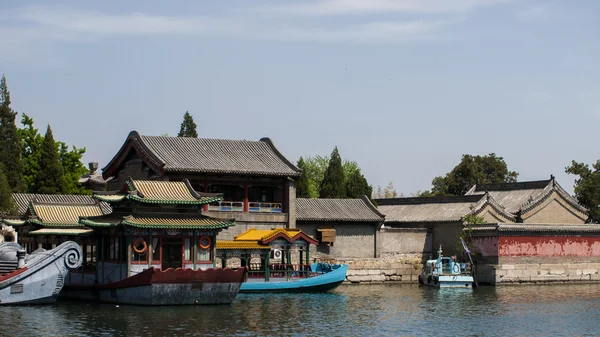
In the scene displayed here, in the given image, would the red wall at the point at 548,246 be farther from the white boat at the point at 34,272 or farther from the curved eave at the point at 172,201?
the white boat at the point at 34,272

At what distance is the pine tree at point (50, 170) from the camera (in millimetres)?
68125

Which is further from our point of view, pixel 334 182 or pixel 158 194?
pixel 334 182

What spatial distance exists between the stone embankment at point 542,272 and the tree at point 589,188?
29.7ft

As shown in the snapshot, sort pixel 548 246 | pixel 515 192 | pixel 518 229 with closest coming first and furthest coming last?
pixel 518 229
pixel 548 246
pixel 515 192

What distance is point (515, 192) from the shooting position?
208 ft

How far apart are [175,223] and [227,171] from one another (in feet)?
41.6

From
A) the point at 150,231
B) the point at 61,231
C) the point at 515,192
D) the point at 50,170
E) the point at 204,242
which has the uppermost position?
the point at 50,170

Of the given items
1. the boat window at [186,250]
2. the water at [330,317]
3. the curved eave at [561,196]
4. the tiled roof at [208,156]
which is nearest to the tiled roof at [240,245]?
the water at [330,317]

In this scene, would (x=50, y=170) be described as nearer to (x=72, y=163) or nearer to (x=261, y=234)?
(x=72, y=163)

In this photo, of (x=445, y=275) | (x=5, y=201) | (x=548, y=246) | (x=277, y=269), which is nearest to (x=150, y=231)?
(x=277, y=269)

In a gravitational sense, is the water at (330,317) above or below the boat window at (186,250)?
below

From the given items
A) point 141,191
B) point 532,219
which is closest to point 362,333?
point 141,191

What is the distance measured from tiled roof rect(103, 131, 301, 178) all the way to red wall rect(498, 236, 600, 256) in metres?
12.2

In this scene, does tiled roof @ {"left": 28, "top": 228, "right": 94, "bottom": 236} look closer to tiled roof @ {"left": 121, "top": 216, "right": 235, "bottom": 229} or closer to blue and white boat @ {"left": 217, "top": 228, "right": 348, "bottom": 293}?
tiled roof @ {"left": 121, "top": 216, "right": 235, "bottom": 229}
